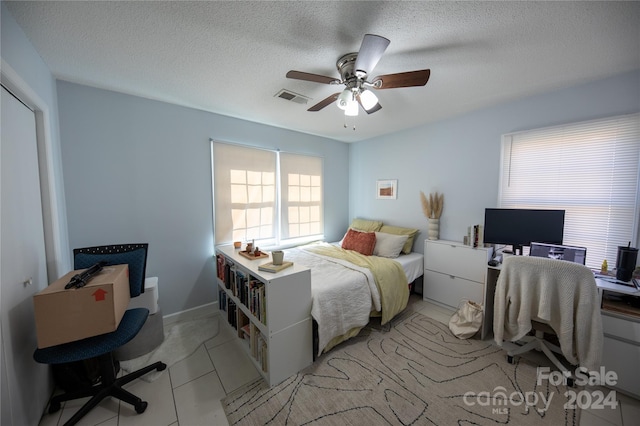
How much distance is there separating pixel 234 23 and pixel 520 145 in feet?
9.58

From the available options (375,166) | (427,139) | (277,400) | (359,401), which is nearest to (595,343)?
(359,401)

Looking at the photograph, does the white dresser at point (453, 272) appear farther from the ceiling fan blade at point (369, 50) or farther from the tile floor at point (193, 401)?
the ceiling fan blade at point (369, 50)

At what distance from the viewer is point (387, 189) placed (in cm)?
369

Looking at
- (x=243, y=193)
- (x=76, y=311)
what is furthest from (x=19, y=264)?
(x=243, y=193)

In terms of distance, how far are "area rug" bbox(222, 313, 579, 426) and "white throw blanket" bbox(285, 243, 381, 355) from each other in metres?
0.25

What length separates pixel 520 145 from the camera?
8.01 feet

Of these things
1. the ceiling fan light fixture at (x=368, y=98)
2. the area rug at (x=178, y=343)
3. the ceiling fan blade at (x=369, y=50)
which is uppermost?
the ceiling fan blade at (x=369, y=50)

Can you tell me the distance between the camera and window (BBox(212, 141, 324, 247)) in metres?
2.87

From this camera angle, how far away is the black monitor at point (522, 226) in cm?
213

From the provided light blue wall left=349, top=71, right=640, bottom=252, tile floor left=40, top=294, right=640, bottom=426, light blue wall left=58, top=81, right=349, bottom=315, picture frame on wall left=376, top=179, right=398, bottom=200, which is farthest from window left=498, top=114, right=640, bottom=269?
light blue wall left=58, top=81, right=349, bottom=315

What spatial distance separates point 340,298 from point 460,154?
2.35 meters

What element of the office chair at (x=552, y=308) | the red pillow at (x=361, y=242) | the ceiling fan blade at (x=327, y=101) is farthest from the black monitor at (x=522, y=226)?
the ceiling fan blade at (x=327, y=101)

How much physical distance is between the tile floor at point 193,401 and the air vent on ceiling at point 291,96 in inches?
96.9

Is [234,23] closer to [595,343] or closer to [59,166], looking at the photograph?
[59,166]
